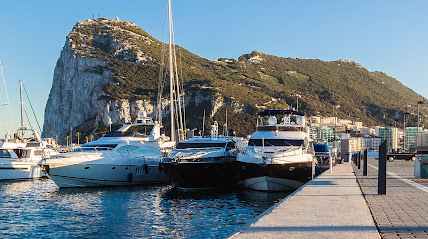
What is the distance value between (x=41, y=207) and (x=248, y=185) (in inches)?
459

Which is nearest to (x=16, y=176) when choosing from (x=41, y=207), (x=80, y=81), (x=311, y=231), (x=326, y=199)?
(x=41, y=207)

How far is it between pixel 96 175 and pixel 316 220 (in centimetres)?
2444

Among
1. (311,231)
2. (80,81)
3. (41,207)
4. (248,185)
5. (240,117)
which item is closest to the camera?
(311,231)

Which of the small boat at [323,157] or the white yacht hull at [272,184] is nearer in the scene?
the white yacht hull at [272,184]

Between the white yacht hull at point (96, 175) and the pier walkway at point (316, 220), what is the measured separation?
829 inches

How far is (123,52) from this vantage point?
6693 inches

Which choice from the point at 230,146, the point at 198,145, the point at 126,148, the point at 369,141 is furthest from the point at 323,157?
the point at 369,141

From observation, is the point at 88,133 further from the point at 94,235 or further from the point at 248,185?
the point at 94,235

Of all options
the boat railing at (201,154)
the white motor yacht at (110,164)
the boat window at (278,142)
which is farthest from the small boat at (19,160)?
the boat window at (278,142)

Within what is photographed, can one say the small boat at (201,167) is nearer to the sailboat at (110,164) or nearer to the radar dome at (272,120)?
the sailboat at (110,164)

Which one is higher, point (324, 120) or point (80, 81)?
point (80, 81)

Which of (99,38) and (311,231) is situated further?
(99,38)

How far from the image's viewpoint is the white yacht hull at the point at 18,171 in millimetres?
38938

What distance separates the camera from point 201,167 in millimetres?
28734
